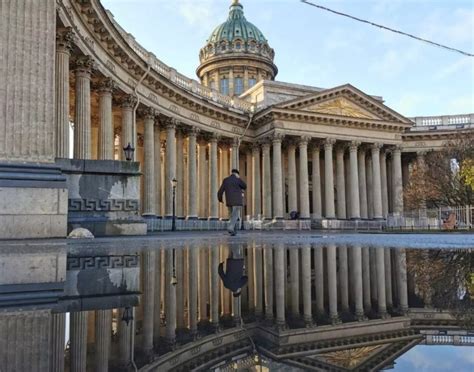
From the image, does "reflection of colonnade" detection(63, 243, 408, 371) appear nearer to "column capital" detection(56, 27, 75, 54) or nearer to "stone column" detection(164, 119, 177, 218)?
"column capital" detection(56, 27, 75, 54)

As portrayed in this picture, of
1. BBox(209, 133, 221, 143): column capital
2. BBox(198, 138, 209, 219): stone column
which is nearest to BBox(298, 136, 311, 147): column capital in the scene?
BBox(209, 133, 221, 143): column capital

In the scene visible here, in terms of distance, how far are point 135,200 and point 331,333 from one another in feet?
38.2

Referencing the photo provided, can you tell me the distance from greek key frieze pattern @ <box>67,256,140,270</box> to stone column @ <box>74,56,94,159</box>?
14071mm

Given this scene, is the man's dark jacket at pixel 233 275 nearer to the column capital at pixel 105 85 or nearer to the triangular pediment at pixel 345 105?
the column capital at pixel 105 85

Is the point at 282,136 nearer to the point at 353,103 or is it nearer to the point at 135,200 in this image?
the point at 353,103

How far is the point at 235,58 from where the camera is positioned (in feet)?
202

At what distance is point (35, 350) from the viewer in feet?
6.35

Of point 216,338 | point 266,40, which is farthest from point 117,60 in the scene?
point 266,40

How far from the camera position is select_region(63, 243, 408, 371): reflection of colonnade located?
7.68 feet

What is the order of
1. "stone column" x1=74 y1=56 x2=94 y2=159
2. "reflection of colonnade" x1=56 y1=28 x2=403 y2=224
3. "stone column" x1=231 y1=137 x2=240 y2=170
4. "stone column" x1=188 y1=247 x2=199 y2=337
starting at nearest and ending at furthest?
"stone column" x1=188 y1=247 x2=199 y2=337 → "stone column" x1=74 y1=56 x2=94 y2=159 → "reflection of colonnade" x1=56 y1=28 x2=403 y2=224 → "stone column" x1=231 y1=137 x2=240 y2=170

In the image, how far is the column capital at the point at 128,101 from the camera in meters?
25.7

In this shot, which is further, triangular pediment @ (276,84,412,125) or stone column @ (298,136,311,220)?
stone column @ (298,136,311,220)

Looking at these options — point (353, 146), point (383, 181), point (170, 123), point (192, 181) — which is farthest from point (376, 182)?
point (170, 123)

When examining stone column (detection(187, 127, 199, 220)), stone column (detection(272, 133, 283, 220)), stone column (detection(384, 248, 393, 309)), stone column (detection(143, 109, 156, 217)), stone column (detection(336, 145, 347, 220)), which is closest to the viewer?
stone column (detection(384, 248, 393, 309))
